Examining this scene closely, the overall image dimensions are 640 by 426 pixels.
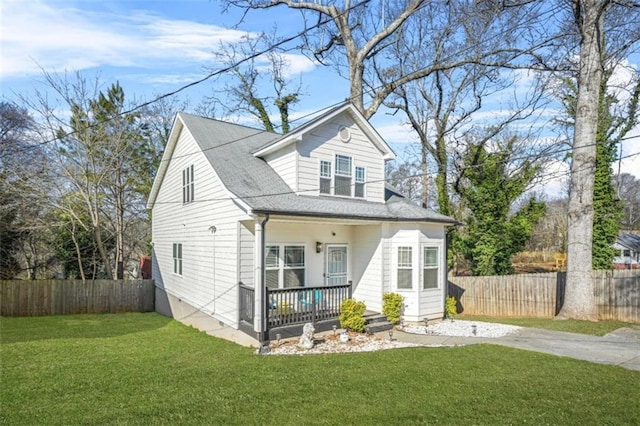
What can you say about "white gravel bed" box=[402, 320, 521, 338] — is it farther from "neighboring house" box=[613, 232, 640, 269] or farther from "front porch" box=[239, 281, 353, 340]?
"neighboring house" box=[613, 232, 640, 269]

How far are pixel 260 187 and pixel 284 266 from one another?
233 centimetres

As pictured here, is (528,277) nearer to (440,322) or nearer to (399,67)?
(440,322)

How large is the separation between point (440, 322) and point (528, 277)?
457 centimetres

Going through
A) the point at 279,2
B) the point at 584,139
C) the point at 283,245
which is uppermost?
the point at 279,2

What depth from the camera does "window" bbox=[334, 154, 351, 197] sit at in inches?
471

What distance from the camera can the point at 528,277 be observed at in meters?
13.8

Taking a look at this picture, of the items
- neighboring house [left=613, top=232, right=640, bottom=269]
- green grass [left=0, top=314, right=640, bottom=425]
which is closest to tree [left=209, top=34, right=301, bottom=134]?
green grass [left=0, top=314, right=640, bottom=425]

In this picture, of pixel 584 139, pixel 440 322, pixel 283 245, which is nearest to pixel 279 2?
pixel 283 245

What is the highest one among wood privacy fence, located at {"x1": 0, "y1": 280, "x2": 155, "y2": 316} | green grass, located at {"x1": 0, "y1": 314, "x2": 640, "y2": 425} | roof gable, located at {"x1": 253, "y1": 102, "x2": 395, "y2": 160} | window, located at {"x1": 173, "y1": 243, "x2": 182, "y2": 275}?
roof gable, located at {"x1": 253, "y1": 102, "x2": 395, "y2": 160}

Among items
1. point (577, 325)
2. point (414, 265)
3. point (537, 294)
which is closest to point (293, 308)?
point (414, 265)

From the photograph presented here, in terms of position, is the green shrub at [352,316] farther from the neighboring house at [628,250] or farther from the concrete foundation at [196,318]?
the neighboring house at [628,250]

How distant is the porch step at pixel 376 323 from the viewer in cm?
1039

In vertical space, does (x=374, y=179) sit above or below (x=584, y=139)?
below

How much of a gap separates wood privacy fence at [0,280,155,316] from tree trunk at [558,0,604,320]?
55.1ft
